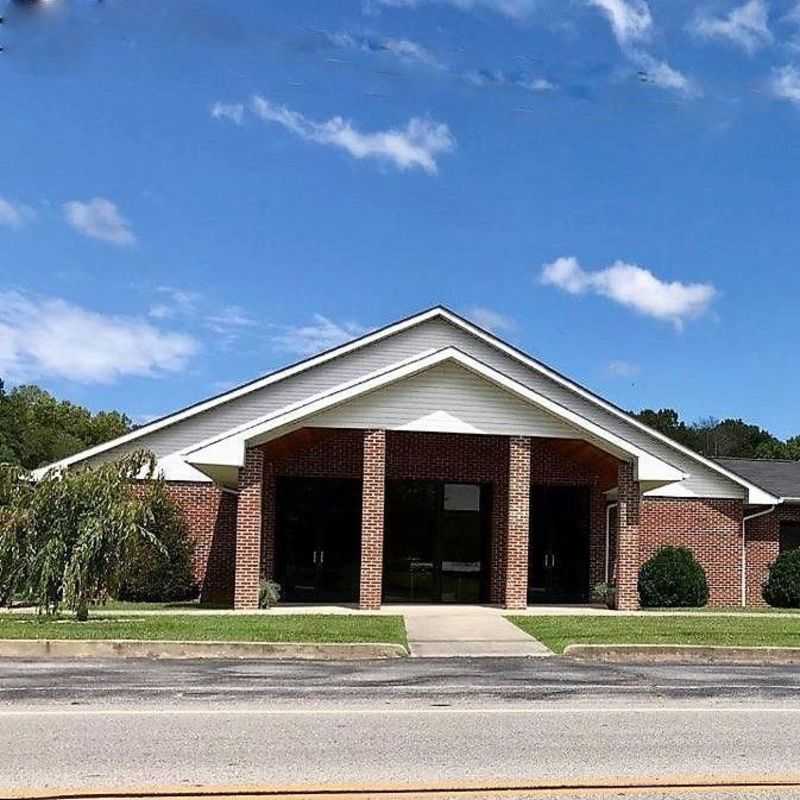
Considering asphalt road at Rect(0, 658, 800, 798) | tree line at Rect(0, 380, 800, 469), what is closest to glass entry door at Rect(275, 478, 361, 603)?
asphalt road at Rect(0, 658, 800, 798)

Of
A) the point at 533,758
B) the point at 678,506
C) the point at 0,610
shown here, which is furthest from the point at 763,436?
the point at 533,758

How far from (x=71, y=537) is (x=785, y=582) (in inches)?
626

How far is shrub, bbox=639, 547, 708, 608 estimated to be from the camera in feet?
79.3

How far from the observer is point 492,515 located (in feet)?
78.7

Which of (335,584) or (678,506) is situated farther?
(678,506)

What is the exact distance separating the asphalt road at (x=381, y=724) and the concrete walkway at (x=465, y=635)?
1.65m

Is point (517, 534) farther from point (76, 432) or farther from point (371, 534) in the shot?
point (76, 432)

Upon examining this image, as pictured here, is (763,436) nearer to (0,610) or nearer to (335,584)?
(335,584)

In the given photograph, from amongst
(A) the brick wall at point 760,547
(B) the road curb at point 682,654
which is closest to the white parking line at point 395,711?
(B) the road curb at point 682,654

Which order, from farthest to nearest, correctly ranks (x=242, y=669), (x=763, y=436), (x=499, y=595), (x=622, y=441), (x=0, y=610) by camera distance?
1. (x=763, y=436)
2. (x=499, y=595)
3. (x=622, y=441)
4. (x=0, y=610)
5. (x=242, y=669)

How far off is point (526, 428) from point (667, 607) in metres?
5.65

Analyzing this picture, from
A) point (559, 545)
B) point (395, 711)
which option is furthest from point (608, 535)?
point (395, 711)

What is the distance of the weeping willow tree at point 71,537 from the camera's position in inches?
646

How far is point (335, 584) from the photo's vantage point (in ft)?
78.5
